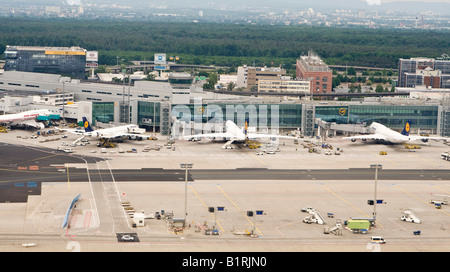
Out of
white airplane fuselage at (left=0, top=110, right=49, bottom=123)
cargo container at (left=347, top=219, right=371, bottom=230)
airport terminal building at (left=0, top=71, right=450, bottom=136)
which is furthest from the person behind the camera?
airport terminal building at (left=0, top=71, right=450, bottom=136)

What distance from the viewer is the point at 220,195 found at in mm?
81125

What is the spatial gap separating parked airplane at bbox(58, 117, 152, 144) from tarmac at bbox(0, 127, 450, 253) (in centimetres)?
186

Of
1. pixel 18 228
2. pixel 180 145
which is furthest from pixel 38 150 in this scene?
pixel 18 228

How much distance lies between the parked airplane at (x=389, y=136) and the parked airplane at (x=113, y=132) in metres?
35.2

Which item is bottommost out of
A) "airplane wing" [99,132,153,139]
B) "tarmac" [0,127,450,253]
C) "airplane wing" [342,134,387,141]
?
"tarmac" [0,127,450,253]

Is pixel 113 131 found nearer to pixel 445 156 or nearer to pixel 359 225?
pixel 445 156

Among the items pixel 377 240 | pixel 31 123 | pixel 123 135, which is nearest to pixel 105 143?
pixel 123 135

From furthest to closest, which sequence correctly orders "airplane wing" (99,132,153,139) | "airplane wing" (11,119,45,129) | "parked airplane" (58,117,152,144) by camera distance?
"airplane wing" (11,119,45,129), "airplane wing" (99,132,153,139), "parked airplane" (58,117,152,144)

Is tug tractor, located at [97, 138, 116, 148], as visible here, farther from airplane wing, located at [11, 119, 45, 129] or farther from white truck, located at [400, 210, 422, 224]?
white truck, located at [400, 210, 422, 224]

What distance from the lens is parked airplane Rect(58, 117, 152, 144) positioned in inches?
4574

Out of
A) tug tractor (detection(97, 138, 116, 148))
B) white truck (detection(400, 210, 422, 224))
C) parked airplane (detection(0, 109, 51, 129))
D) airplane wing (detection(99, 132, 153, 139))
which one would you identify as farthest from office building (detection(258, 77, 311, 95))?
white truck (detection(400, 210, 422, 224))
